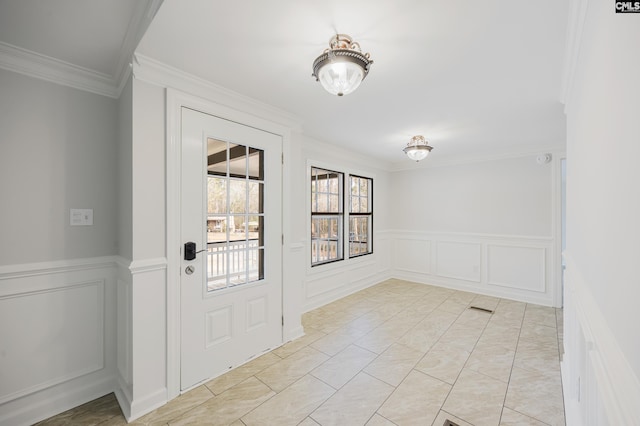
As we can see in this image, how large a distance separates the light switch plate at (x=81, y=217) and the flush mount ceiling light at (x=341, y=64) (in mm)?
2045

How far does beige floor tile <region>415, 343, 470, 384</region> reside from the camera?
2305mm

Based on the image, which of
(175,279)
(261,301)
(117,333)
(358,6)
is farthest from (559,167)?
(117,333)

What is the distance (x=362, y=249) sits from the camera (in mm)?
5145

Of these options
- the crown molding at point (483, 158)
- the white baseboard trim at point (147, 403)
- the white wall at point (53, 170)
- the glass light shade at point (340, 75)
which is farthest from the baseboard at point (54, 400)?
the crown molding at point (483, 158)

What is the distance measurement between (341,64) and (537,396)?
2.79 meters

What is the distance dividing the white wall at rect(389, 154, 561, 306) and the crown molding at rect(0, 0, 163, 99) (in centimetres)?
481

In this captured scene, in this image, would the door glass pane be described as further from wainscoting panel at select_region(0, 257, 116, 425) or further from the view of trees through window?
the view of trees through window

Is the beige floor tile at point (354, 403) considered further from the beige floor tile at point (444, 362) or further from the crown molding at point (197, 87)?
the crown molding at point (197, 87)

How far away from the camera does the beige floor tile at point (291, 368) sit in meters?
2.20

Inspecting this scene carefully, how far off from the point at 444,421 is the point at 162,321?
6.91ft

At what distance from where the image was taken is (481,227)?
4648 mm

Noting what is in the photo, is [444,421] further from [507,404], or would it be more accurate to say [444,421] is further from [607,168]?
[607,168]

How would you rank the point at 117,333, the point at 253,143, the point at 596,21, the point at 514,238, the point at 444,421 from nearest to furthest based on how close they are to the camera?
the point at 596,21 → the point at 444,421 → the point at 117,333 → the point at 253,143 → the point at 514,238

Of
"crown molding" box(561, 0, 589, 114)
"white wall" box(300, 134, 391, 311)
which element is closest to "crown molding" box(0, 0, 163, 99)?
"white wall" box(300, 134, 391, 311)
